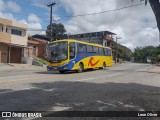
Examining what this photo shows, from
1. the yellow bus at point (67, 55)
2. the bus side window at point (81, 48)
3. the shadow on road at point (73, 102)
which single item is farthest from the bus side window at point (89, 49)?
the shadow on road at point (73, 102)

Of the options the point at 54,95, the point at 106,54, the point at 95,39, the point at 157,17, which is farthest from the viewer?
the point at 95,39

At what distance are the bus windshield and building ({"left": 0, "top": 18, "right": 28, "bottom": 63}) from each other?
1801 cm

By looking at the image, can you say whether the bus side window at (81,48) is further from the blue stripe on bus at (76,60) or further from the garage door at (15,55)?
the garage door at (15,55)

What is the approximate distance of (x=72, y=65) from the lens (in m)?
25.1

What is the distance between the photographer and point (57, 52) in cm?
2455

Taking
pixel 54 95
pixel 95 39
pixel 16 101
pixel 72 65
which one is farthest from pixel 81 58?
pixel 95 39

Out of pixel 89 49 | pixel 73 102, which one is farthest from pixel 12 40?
pixel 73 102

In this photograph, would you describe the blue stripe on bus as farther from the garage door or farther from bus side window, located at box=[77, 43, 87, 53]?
the garage door

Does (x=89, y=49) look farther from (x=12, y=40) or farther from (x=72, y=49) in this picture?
(x=12, y=40)

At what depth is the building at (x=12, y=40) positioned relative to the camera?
4122cm

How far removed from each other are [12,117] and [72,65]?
18252 millimetres

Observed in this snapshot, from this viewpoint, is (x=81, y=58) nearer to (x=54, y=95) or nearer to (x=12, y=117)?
(x=54, y=95)

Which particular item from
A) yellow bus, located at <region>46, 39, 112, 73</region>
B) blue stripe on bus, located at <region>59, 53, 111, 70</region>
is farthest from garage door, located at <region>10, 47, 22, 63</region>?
blue stripe on bus, located at <region>59, 53, 111, 70</region>

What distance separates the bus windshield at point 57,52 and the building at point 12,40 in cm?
1801
